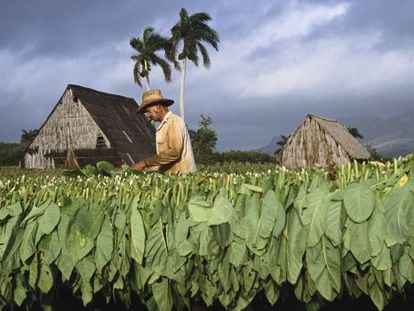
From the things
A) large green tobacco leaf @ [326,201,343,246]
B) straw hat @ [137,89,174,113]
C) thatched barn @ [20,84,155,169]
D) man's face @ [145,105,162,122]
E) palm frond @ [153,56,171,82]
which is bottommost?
large green tobacco leaf @ [326,201,343,246]

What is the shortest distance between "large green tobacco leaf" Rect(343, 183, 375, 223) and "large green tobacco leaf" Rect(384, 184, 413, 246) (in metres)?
0.12

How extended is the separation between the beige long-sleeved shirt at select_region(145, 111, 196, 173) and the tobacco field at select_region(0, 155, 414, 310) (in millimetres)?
2011

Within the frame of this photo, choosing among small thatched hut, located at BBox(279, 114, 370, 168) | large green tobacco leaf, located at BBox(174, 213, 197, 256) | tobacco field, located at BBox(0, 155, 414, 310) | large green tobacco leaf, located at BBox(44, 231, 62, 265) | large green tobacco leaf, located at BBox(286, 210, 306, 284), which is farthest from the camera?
small thatched hut, located at BBox(279, 114, 370, 168)

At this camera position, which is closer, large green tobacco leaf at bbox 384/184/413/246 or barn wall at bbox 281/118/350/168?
large green tobacco leaf at bbox 384/184/413/246

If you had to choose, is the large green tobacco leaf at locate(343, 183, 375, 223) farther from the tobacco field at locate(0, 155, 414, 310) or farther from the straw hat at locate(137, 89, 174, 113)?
Answer: the straw hat at locate(137, 89, 174, 113)

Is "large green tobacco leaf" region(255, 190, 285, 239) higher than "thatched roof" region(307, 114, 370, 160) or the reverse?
the reverse

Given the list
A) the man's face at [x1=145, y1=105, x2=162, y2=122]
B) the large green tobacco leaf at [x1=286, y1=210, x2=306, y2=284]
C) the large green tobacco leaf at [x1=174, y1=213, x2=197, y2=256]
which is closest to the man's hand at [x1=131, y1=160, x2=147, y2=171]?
the man's face at [x1=145, y1=105, x2=162, y2=122]

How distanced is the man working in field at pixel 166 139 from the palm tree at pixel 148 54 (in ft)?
164

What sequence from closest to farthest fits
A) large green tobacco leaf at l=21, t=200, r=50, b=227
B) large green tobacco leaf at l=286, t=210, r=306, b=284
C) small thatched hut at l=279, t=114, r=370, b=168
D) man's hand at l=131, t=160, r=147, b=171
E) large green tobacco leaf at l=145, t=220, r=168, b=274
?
large green tobacco leaf at l=286, t=210, r=306, b=284 < large green tobacco leaf at l=145, t=220, r=168, b=274 < large green tobacco leaf at l=21, t=200, r=50, b=227 < man's hand at l=131, t=160, r=147, b=171 < small thatched hut at l=279, t=114, r=370, b=168

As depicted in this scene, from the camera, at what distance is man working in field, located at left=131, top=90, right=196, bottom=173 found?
6090 millimetres

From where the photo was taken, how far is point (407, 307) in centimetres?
366

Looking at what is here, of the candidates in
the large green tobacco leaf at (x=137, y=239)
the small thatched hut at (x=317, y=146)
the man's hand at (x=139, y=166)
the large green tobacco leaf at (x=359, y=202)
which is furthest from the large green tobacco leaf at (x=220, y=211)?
the small thatched hut at (x=317, y=146)

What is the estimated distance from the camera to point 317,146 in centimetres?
2842

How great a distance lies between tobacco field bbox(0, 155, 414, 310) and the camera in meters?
3.07
